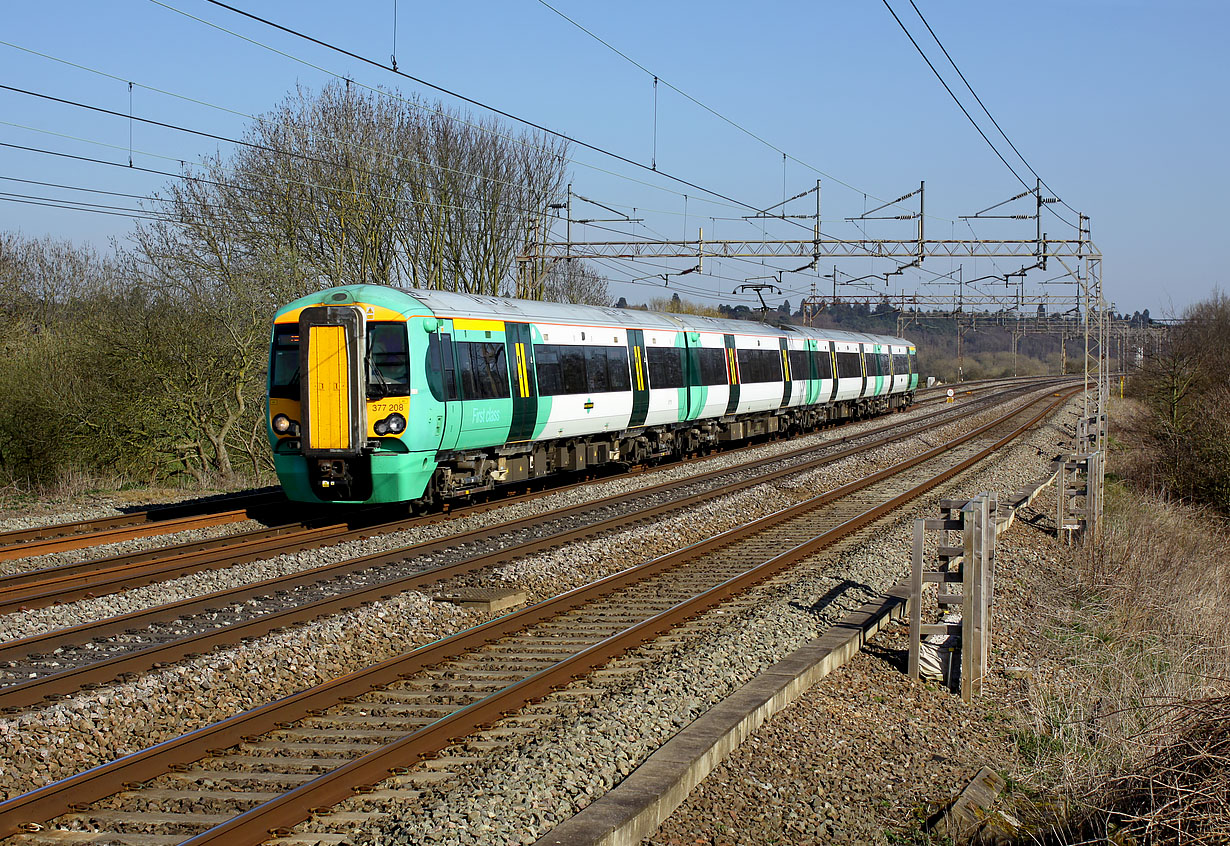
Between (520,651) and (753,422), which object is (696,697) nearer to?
(520,651)

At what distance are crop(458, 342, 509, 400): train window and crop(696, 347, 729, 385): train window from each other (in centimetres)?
881

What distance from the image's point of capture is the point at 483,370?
14812 mm

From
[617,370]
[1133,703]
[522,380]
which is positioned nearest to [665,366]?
[617,370]

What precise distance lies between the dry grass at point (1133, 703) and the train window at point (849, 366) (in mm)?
19750

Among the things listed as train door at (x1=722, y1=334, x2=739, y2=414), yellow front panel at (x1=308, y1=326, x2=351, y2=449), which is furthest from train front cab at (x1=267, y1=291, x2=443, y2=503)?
train door at (x1=722, y1=334, x2=739, y2=414)

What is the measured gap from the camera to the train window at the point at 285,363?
542 inches

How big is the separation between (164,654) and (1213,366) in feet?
122

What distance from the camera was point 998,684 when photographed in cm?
807

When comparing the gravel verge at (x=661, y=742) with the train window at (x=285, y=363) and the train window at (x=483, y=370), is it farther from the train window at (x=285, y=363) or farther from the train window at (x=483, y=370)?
the train window at (x=285, y=363)

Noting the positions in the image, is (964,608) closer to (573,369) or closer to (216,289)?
(573,369)

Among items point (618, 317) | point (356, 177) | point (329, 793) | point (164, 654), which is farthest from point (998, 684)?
point (356, 177)

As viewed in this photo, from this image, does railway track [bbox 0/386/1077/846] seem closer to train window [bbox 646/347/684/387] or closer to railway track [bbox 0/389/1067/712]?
railway track [bbox 0/389/1067/712]

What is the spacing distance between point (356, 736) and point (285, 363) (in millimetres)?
8705

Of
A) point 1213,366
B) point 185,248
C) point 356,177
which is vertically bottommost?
point 1213,366
